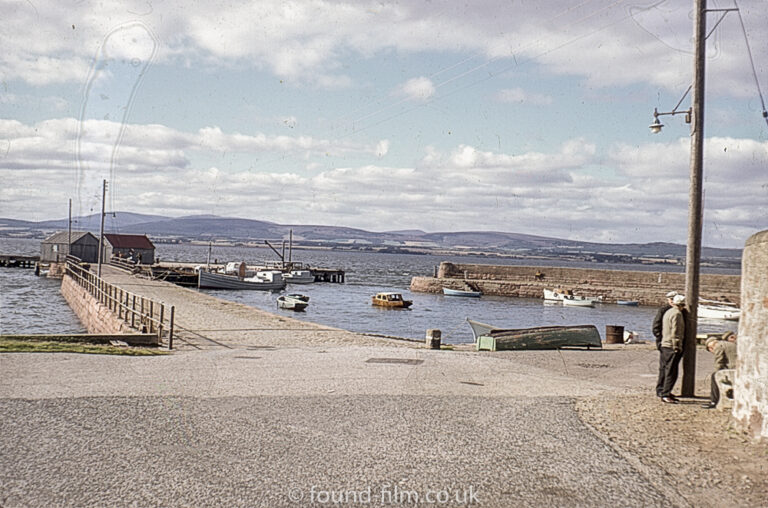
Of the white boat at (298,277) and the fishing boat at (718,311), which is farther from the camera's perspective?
the white boat at (298,277)

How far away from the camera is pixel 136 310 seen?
2553cm

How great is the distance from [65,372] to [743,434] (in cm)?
999

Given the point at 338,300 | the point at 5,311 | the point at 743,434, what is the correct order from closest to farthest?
the point at 743,434 < the point at 5,311 < the point at 338,300

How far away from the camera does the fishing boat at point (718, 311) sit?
186 ft

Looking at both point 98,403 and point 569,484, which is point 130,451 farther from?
point 569,484

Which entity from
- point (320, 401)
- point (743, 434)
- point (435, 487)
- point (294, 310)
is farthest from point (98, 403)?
point (294, 310)

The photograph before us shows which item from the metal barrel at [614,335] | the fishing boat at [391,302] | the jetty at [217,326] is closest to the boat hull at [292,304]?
the fishing boat at [391,302]

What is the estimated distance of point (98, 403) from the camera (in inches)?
360

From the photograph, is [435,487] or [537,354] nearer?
[435,487]

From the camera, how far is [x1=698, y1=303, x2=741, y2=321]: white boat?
56500mm

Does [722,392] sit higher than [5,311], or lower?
higher

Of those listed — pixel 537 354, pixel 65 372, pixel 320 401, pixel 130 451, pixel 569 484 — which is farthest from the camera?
pixel 537 354

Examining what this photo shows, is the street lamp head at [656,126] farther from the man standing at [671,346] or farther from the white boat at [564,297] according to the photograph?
the white boat at [564,297]

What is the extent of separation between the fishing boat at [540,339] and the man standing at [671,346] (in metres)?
9.33
